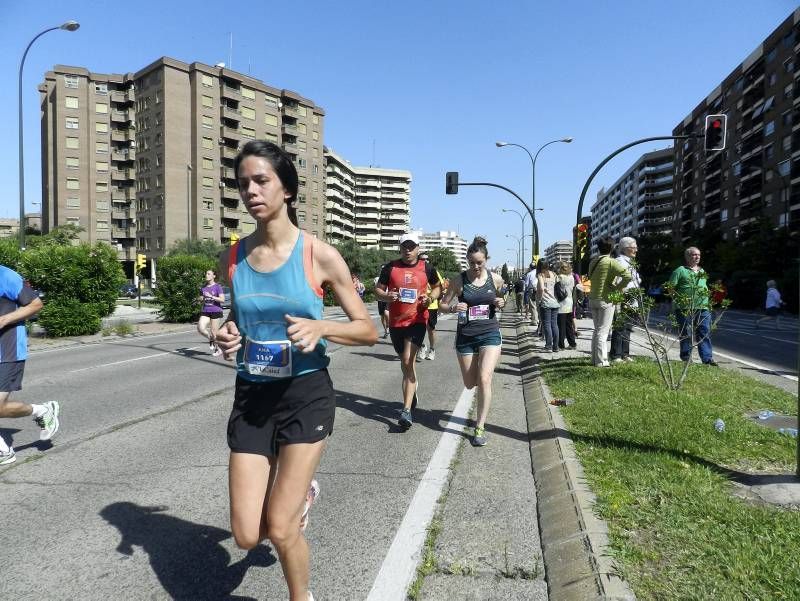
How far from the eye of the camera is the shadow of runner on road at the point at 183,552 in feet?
9.04

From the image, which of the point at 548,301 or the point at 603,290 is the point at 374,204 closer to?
the point at 548,301

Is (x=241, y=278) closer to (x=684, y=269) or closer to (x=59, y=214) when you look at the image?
(x=684, y=269)

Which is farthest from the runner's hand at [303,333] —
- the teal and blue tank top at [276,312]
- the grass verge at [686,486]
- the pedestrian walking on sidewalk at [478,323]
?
the pedestrian walking on sidewalk at [478,323]

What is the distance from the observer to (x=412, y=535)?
131 inches

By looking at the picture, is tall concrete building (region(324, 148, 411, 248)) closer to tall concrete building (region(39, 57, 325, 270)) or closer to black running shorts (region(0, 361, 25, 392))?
tall concrete building (region(39, 57, 325, 270))

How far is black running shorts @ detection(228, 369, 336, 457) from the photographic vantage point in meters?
2.32

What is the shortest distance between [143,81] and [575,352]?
7394cm

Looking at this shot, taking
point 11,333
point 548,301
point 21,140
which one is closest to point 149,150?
point 21,140

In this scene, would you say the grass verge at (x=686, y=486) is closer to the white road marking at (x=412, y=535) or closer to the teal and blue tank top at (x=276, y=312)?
the white road marking at (x=412, y=535)

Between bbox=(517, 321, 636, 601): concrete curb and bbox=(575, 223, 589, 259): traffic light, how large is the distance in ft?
47.5

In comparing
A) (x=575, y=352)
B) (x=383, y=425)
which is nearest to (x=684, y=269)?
(x=575, y=352)

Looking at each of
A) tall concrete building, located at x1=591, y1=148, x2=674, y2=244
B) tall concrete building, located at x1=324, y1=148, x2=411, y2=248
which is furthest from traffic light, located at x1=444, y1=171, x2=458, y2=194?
tall concrete building, located at x1=591, y1=148, x2=674, y2=244

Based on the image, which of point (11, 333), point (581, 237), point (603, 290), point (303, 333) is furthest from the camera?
point (581, 237)

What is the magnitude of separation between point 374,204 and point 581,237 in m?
111
